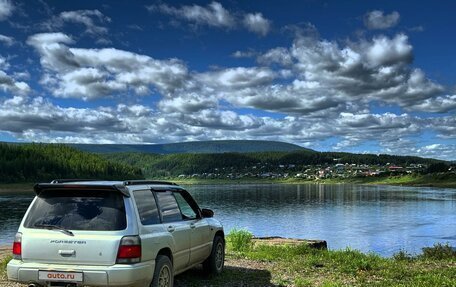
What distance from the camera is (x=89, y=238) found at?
798 centimetres

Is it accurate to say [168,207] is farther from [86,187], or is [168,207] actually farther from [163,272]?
[86,187]

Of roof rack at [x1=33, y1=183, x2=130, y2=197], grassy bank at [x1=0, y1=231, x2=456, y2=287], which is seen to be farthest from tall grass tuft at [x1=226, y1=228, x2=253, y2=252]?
roof rack at [x1=33, y1=183, x2=130, y2=197]

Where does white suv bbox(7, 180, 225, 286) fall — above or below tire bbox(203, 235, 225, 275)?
above

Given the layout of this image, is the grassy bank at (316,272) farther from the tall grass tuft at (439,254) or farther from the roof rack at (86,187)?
the roof rack at (86,187)

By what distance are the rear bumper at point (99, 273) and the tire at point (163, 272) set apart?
227 millimetres

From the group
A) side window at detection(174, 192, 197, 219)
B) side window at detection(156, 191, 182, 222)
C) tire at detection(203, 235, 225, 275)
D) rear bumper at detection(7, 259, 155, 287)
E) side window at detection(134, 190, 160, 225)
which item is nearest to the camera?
rear bumper at detection(7, 259, 155, 287)

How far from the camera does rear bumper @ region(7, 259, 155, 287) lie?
25.8 ft

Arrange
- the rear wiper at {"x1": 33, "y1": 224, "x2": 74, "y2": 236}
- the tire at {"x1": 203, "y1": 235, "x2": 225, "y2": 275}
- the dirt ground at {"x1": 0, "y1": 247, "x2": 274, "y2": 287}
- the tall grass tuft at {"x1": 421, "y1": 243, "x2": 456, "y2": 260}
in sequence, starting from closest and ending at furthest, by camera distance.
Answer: the rear wiper at {"x1": 33, "y1": 224, "x2": 74, "y2": 236}, the dirt ground at {"x1": 0, "y1": 247, "x2": 274, "y2": 287}, the tire at {"x1": 203, "y1": 235, "x2": 225, "y2": 275}, the tall grass tuft at {"x1": 421, "y1": 243, "x2": 456, "y2": 260}

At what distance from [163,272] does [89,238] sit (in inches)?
66.6

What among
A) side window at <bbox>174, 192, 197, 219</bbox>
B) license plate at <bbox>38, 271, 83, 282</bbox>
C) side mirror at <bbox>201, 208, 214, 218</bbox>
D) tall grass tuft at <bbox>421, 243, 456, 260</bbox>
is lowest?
tall grass tuft at <bbox>421, 243, 456, 260</bbox>

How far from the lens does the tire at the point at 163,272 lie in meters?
8.67

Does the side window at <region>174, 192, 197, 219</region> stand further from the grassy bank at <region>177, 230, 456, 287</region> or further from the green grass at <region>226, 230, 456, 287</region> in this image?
the green grass at <region>226, 230, 456, 287</region>

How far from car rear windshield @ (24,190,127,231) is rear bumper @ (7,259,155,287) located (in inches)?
24.9

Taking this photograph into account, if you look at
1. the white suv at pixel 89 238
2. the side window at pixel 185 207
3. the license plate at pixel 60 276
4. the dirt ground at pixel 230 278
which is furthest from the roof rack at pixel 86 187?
the dirt ground at pixel 230 278
